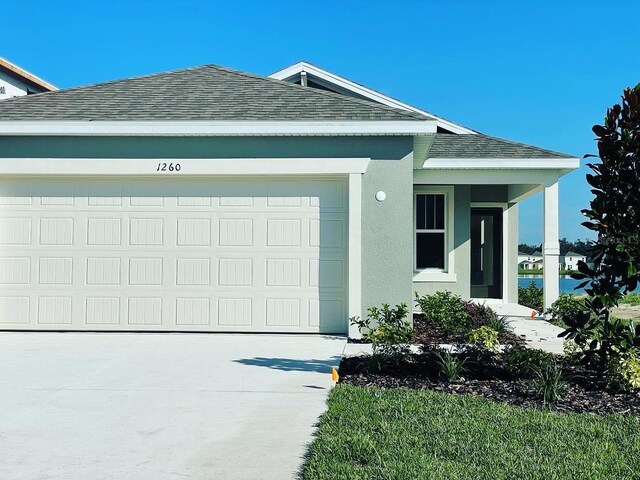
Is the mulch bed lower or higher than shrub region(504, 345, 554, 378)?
lower

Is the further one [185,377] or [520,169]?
[520,169]

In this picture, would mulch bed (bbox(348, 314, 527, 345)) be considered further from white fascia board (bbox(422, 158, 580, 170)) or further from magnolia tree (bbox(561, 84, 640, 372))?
white fascia board (bbox(422, 158, 580, 170))

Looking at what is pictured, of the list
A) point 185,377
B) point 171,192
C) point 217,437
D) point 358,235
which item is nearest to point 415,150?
point 358,235

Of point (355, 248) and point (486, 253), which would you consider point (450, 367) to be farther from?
point (486, 253)

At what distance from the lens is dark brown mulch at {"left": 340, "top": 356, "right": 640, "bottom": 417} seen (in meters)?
6.16

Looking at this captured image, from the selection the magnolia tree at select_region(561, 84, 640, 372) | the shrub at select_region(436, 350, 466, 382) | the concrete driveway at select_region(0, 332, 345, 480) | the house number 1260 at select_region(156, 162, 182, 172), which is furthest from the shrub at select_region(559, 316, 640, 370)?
the house number 1260 at select_region(156, 162, 182, 172)

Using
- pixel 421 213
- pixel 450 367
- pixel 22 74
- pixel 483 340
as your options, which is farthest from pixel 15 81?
pixel 450 367

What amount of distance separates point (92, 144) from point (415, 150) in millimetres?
5402

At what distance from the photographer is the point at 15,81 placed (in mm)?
19469

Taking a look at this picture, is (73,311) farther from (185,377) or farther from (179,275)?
(185,377)

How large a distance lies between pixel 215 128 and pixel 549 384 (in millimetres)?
6552

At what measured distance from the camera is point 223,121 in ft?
35.0

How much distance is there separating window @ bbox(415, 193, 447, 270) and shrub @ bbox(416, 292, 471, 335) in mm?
2505

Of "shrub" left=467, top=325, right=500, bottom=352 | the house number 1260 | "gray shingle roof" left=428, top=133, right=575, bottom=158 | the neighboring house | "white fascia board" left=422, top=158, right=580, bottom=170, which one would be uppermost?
the neighboring house
